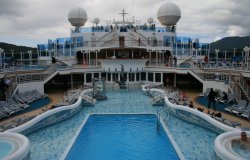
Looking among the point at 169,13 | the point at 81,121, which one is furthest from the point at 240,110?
the point at 169,13

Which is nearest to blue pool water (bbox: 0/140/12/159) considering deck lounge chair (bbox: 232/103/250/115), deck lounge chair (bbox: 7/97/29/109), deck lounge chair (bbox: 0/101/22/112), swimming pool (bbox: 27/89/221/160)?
swimming pool (bbox: 27/89/221/160)

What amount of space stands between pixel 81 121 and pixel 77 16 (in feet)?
68.5

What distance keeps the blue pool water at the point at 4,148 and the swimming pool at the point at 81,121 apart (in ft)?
4.43

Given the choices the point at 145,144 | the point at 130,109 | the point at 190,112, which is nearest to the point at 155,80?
the point at 130,109

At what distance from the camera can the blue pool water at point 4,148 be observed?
6879mm

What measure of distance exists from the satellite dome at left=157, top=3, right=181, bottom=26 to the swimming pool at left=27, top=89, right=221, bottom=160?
15200 mm

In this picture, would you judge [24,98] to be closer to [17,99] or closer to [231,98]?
[17,99]

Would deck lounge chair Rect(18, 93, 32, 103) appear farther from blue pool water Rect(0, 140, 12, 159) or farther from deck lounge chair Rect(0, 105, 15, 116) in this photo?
blue pool water Rect(0, 140, 12, 159)

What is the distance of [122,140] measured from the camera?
10.5 m

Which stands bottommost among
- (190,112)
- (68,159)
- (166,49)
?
(68,159)

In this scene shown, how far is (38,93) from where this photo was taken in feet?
63.6

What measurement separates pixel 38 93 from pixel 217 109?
1247 centimetres

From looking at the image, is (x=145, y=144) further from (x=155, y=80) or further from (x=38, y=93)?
(x=155, y=80)

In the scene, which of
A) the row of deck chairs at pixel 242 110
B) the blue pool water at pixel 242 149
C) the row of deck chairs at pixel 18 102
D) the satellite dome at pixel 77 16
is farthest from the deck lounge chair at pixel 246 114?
the satellite dome at pixel 77 16
